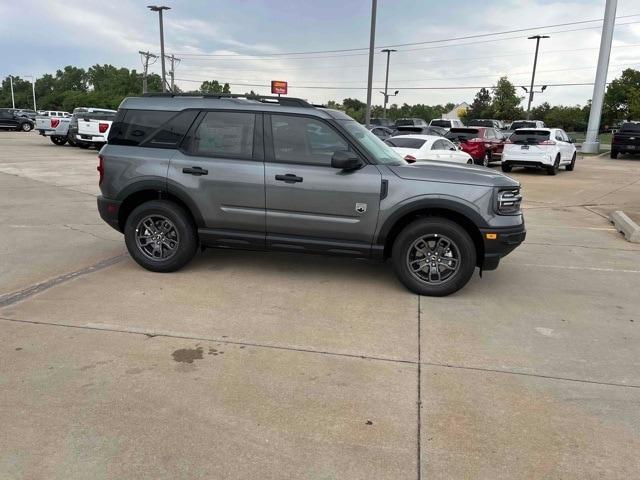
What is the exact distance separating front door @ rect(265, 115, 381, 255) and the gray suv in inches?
0.4

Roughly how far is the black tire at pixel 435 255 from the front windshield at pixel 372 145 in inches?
29.0

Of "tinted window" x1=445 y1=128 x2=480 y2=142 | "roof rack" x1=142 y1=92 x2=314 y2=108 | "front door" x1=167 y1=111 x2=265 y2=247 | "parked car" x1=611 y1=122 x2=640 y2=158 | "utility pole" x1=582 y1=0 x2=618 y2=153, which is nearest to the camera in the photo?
"front door" x1=167 y1=111 x2=265 y2=247

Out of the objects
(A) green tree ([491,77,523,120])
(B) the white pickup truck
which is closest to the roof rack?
(B) the white pickup truck

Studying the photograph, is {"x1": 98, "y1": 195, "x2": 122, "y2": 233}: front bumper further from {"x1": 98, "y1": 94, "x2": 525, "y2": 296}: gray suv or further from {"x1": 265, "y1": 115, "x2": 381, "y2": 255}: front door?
{"x1": 265, "y1": 115, "x2": 381, "y2": 255}: front door

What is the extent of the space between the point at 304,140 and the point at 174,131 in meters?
1.42

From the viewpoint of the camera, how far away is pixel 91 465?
2652 mm

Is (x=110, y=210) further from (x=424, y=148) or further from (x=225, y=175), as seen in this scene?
(x=424, y=148)

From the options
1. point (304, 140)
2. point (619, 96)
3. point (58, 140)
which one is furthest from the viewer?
point (619, 96)

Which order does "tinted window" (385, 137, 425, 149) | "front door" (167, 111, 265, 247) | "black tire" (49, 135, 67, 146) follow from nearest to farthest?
"front door" (167, 111, 265, 247)
"tinted window" (385, 137, 425, 149)
"black tire" (49, 135, 67, 146)

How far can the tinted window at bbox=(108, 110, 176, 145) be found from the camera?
5.71 metres

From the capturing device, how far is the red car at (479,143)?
773 inches

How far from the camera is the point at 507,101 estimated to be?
6147 cm

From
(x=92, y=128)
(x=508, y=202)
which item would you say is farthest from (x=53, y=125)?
(x=508, y=202)

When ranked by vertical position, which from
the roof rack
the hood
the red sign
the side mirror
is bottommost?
the hood
